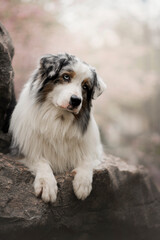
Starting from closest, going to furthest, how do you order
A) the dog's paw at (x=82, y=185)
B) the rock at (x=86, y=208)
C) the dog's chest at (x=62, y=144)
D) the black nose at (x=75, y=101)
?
the rock at (x=86, y=208) → the black nose at (x=75, y=101) → the dog's paw at (x=82, y=185) → the dog's chest at (x=62, y=144)

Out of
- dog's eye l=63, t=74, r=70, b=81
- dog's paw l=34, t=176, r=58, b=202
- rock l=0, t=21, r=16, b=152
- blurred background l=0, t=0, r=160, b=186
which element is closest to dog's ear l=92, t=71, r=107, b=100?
dog's eye l=63, t=74, r=70, b=81

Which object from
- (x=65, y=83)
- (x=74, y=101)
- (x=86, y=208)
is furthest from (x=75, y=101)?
(x=86, y=208)

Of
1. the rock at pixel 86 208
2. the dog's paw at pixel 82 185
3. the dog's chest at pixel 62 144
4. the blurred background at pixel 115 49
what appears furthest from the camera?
the blurred background at pixel 115 49

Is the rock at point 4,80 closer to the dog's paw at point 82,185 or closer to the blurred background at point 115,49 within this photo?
the dog's paw at point 82,185

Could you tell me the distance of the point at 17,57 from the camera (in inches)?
290

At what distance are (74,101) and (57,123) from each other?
0.42 meters

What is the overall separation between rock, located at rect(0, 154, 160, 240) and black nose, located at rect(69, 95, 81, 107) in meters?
0.80

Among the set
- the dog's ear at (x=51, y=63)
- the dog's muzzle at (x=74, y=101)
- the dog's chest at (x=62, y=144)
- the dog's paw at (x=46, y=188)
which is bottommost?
the dog's paw at (x=46, y=188)

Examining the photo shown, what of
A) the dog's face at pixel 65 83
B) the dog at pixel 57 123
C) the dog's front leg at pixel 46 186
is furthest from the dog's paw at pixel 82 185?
the dog's face at pixel 65 83

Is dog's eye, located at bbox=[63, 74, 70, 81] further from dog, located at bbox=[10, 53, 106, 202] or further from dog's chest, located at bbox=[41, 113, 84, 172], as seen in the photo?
dog's chest, located at bbox=[41, 113, 84, 172]

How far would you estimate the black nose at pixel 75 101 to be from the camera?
2973 millimetres

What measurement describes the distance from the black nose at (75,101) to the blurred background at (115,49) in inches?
183

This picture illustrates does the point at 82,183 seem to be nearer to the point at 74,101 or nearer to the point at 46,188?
the point at 46,188

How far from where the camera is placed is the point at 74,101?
2994 millimetres
